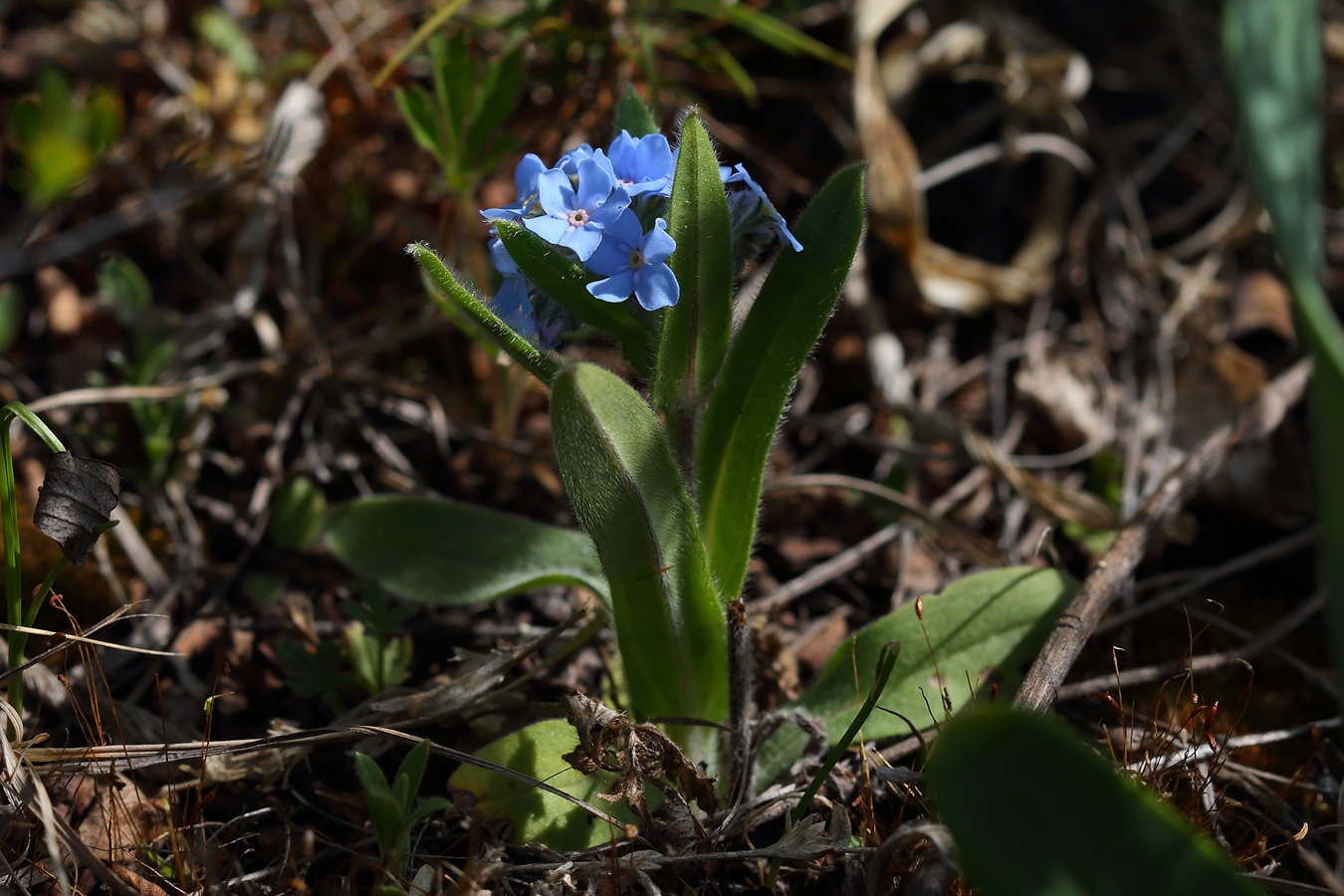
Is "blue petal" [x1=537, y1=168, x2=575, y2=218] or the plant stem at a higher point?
"blue petal" [x1=537, y1=168, x2=575, y2=218]

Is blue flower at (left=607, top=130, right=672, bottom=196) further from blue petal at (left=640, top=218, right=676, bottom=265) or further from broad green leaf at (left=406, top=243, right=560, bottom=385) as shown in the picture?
broad green leaf at (left=406, top=243, right=560, bottom=385)

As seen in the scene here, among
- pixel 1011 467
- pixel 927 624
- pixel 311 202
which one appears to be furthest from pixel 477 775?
pixel 311 202

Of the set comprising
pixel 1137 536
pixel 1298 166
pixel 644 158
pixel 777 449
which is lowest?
pixel 777 449

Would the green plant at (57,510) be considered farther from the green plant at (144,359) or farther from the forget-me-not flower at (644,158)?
the forget-me-not flower at (644,158)

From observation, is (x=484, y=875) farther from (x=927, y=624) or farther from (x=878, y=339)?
(x=878, y=339)

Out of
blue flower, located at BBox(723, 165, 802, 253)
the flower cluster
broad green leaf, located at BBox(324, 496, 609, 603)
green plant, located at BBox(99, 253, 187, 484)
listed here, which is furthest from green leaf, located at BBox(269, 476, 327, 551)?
blue flower, located at BBox(723, 165, 802, 253)

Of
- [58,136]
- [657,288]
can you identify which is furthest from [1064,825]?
[58,136]

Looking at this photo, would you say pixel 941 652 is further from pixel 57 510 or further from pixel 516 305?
pixel 57 510
